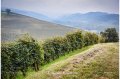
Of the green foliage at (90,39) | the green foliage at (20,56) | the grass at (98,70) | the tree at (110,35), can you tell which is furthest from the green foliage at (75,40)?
the tree at (110,35)

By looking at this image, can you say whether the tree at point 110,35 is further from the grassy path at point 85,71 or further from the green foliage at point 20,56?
the green foliage at point 20,56

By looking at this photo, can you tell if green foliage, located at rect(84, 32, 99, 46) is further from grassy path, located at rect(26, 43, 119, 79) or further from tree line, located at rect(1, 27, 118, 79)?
grassy path, located at rect(26, 43, 119, 79)

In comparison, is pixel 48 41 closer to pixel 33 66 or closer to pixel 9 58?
pixel 33 66

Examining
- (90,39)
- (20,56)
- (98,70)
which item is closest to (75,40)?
(90,39)

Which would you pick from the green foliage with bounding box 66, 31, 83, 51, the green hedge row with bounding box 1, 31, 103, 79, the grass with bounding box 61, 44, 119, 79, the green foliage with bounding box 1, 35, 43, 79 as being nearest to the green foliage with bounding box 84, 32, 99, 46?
the green foliage with bounding box 66, 31, 83, 51

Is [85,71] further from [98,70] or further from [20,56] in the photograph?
[20,56]

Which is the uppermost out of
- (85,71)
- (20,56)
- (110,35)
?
(110,35)

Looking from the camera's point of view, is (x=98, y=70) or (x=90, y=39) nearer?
(x=98, y=70)

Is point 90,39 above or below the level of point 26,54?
above

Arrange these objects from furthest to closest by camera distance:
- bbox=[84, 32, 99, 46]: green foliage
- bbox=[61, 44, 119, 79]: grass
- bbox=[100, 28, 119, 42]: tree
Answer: bbox=[100, 28, 119, 42]: tree → bbox=[84, 32, 99, 46]: green foliage → bbox=[61, 44, 119, 79]: grass

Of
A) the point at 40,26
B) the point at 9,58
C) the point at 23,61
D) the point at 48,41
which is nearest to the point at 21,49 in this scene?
the point at 23,61

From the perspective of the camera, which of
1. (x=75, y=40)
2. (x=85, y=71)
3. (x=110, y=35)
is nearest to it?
(x=85, y=71)

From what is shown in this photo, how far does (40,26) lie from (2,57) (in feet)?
281

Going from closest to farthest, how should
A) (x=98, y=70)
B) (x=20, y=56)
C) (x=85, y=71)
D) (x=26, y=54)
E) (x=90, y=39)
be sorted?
1. (x=85, y=71)
2. (x=98, y=70)
3. (x=20, y=56)
4. (x=26, y=54)
5. (x=90, y=39)
